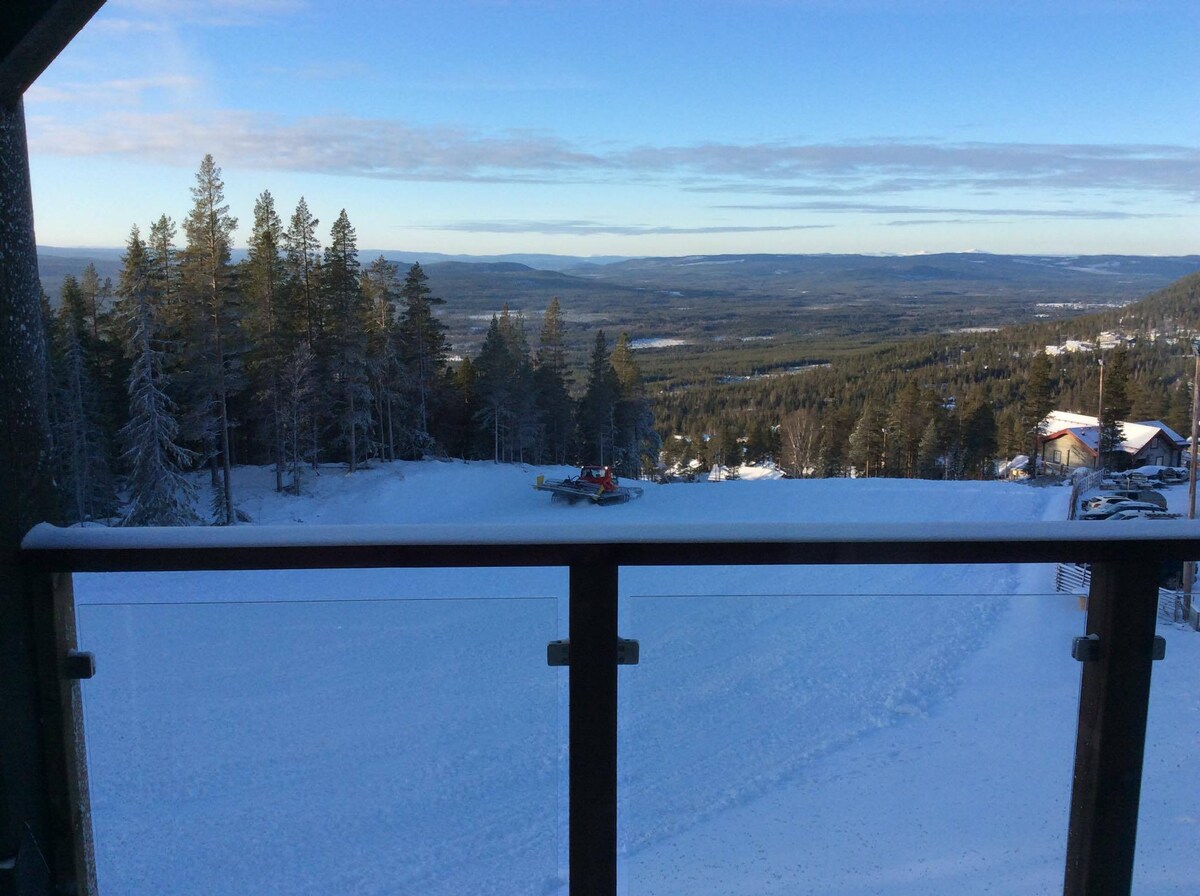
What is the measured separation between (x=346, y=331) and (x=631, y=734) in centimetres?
2116

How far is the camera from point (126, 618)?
1.29 m

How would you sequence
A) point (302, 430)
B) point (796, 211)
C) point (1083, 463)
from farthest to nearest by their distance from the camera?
point (796, 211) → point (1083, 463) → point (302, 430)

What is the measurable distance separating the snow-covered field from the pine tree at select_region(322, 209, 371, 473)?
20702 mm

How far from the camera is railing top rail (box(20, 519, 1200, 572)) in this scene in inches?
47.5

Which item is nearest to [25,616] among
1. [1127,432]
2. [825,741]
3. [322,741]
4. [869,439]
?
[322,741]

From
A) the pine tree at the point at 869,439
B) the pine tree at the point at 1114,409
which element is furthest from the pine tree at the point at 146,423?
the pine tree at the point at 869,439

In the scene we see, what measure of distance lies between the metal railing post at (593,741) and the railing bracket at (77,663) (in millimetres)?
679

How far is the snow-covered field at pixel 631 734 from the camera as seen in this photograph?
1271mm

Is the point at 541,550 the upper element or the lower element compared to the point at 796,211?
lower

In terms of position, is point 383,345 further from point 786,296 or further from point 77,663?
point 77,663

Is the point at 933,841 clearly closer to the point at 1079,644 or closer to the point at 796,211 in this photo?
the point at 1079,644

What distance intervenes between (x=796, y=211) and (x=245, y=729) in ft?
145

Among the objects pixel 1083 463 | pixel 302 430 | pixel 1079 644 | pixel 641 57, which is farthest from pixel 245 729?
pixel 1083 463

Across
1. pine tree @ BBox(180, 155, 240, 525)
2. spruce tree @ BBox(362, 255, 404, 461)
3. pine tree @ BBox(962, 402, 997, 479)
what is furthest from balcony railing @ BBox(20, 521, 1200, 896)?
pine tree @ BBox(962, 402, 997, 479)
